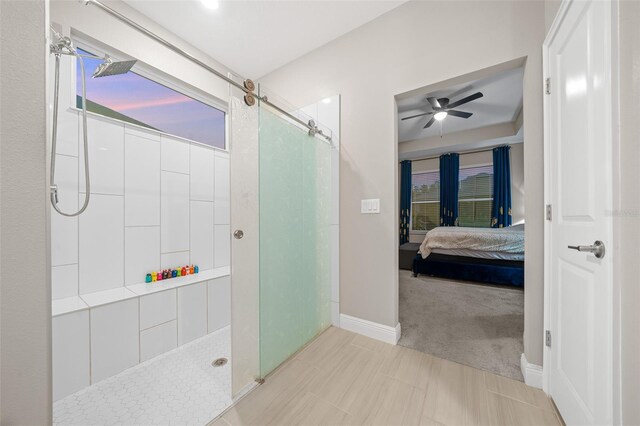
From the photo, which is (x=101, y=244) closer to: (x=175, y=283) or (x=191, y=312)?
(x=175, y=283)

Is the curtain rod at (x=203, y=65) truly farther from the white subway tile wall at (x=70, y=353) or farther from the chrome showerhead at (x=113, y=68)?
the white subway tile wall at (x=70, y=353)

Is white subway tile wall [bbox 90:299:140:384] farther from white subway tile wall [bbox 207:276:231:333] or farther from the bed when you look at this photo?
the bed

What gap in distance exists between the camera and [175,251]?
6.89 feet

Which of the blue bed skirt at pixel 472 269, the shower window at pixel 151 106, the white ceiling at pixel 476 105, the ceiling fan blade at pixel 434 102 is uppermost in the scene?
the white ceiling at pixel 476 105

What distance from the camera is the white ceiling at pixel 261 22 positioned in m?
1.83

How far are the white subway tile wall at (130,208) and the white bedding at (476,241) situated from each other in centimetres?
320

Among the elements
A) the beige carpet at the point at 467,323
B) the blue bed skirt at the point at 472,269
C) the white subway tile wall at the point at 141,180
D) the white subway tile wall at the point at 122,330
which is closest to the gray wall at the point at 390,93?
the beige carpet at the point at 467,323

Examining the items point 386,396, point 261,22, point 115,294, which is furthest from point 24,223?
A: point 261,22

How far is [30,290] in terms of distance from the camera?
1.86 feet

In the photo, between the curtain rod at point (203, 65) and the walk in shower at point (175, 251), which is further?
the walk in shower at point (175, 251)

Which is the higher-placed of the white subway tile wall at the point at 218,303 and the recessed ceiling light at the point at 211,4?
the recessed ceiling light at the point at 211,4

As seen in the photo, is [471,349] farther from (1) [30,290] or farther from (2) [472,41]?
(1) [30,290]

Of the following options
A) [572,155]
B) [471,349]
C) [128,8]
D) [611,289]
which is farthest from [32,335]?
[128,8]

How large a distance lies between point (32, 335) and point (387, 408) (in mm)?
1466
